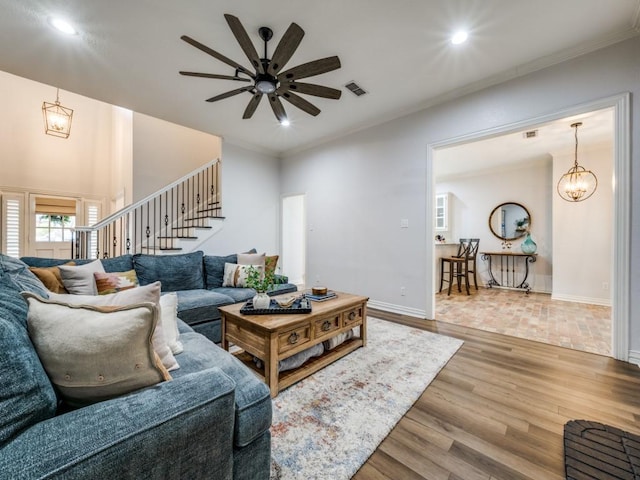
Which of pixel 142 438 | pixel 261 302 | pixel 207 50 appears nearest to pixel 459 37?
pixel 207 50

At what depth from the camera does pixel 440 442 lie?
4.99 ft

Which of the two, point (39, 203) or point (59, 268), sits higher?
point (39, 203)

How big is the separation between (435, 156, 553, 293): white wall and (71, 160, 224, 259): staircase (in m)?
5.67

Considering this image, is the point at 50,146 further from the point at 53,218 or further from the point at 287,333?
the point at 287,333

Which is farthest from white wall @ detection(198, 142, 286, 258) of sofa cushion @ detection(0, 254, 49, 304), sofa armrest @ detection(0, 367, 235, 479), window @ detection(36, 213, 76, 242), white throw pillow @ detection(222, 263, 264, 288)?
sofa armrest @ detection(0, 367, 235, 479)

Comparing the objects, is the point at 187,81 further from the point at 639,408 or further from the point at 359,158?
the point at 639,408

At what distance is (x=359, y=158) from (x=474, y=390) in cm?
359

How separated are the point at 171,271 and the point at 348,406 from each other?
8.37 feet

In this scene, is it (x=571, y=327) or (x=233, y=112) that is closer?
(x=571, y=327)

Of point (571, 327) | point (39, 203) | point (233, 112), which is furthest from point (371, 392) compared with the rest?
point (39, 203)

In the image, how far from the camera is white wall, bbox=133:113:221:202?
5359 millimetres

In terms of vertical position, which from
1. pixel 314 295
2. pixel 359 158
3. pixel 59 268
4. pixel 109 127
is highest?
pixel 109 127

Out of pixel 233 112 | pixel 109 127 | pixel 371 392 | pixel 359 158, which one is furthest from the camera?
pixel 109 127

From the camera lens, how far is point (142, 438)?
74 cm
